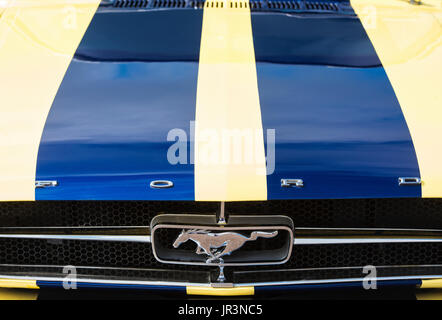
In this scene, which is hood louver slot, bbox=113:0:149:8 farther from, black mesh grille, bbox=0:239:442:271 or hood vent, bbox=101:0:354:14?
black mesh grille, bbox=0:239:442:271

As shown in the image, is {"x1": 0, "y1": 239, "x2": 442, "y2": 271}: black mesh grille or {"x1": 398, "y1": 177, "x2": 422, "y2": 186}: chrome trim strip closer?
{"x1": 398, "y1": 177, "x2": 422, "y2": 186}: chrome trim strip

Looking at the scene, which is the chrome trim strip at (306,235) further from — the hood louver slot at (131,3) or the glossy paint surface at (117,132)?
the hood louver slot at (131,3)

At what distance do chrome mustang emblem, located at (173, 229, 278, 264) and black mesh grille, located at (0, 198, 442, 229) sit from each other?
0.07 metres

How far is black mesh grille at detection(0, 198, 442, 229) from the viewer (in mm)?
1685

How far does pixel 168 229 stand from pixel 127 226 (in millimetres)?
126

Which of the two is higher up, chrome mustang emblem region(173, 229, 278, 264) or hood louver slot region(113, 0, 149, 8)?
hood louver slot region(113, 0, 149, 8)

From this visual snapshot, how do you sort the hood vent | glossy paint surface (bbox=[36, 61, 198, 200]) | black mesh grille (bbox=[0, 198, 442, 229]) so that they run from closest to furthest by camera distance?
1. glossy paint surface (bbox=[36, 61, 198, 200])
2. black mesh grille (bbox=[0, 198, 442, 229])
3. the hood vent

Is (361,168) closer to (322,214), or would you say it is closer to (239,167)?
(322,214)

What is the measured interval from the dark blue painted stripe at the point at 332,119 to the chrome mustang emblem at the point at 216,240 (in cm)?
18

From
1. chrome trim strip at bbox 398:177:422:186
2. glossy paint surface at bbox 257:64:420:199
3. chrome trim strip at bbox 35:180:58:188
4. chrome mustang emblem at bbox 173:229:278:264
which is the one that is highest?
glossy paint surface at bbox 257:64:420:199

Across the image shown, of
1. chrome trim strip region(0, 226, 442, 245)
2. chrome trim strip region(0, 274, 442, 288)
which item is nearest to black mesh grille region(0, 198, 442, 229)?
chrome trim strip region(0, 226, 442, 245)

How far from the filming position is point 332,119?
173cm
